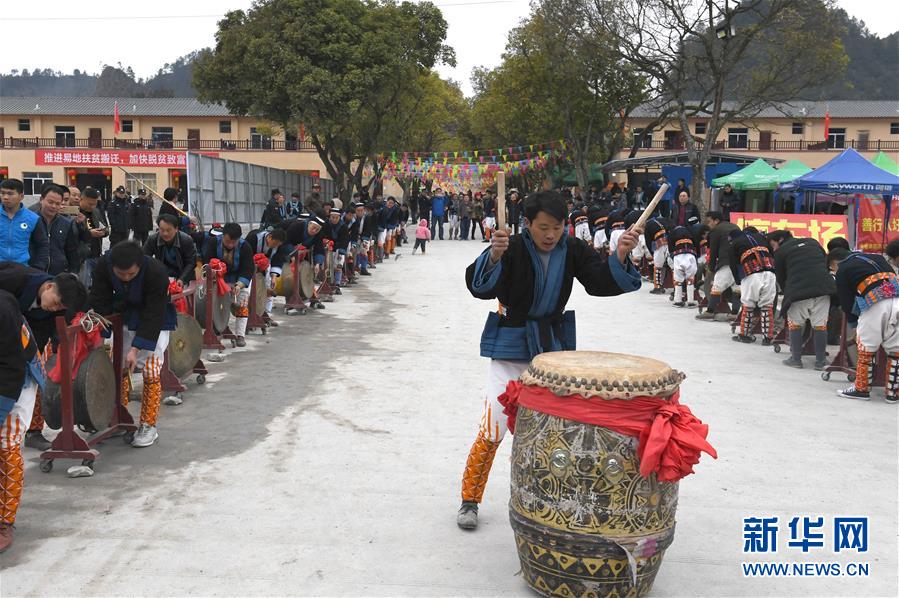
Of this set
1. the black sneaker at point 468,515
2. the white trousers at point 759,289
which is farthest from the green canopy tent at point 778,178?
the black sneaker at point 468,515

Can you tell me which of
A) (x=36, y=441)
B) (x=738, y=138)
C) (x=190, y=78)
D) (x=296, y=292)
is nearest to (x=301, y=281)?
(x=296, y=292)

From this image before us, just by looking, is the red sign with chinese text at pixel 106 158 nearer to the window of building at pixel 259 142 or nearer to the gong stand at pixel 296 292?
the window of building at pixel 259 142

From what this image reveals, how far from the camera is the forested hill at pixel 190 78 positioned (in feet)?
237

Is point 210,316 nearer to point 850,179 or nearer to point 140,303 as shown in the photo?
point 140,303

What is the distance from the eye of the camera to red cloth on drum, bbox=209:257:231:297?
935 cm

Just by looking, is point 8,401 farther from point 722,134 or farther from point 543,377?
point 722,134

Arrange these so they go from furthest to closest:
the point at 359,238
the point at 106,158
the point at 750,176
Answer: the point at 106,158 → the point at 750,176 → the point at 359,238

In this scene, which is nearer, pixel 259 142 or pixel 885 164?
pixel 885 164

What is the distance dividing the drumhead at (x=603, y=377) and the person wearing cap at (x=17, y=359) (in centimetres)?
250

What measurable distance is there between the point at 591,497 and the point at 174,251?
5941 mm

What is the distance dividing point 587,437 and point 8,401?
2.86 metres

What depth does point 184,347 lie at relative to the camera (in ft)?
26.0

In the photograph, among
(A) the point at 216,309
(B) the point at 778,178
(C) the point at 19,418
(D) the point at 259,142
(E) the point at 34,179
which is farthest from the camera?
(D) the point at 259,142

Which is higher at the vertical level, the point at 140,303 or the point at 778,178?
the point at 778,178
